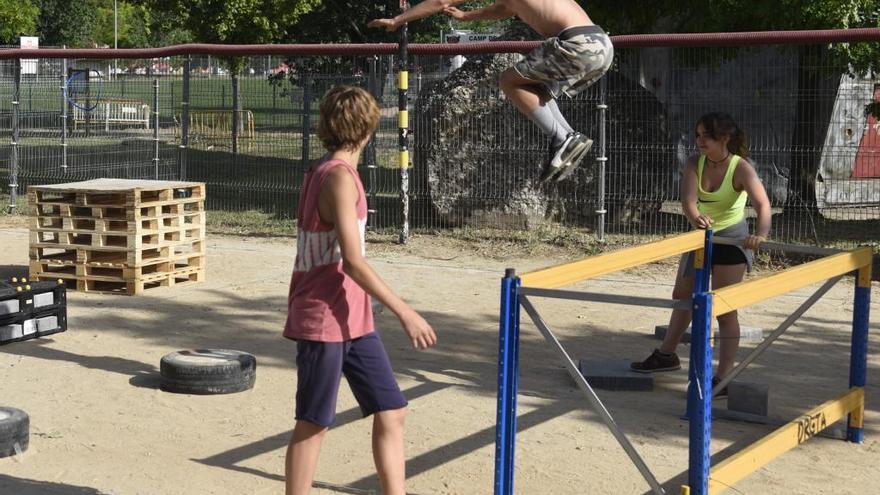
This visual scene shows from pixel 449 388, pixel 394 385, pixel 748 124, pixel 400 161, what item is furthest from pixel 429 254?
pixel 394 385

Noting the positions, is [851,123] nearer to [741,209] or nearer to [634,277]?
[634,277]

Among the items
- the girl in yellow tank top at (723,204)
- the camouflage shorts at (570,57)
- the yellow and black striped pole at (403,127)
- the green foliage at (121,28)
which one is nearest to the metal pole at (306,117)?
the yellow and black striped pole at (403,127)

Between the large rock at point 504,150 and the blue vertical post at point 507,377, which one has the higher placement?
the large rock at point 504,150

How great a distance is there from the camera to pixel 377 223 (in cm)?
1549

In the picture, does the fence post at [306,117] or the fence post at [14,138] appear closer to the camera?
the fence post at [306,117]

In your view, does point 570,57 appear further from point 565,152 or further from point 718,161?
point 718,161

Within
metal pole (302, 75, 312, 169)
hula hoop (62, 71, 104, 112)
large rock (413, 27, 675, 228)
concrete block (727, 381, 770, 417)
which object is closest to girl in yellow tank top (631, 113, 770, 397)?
concrete block (727, 381, 770, 417)

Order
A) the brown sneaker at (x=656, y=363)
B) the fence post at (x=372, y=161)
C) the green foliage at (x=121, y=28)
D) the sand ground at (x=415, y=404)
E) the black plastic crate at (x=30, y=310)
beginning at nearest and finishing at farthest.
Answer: the sand ground at (x=415, y=404), the brown sneaker at (x=656, y=363), the black plastic crate at (x=30, y=310), the fence post at (x=372, y=161), the green foliage at (x=121, y=28)

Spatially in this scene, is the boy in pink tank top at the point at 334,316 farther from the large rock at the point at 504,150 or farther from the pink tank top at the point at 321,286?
the large rock at the point at 504,150

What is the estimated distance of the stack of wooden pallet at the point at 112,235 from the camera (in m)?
10.9

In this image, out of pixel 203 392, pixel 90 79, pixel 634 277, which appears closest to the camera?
pixel 203 392

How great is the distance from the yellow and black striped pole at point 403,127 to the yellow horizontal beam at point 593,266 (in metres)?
7.39

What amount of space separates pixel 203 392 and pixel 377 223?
8.06m

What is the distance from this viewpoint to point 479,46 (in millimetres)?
14078
